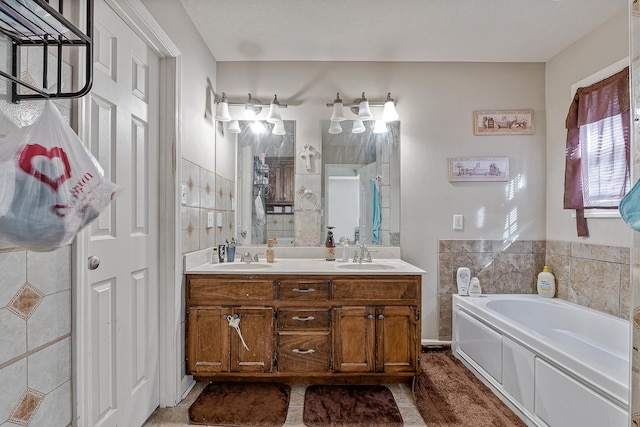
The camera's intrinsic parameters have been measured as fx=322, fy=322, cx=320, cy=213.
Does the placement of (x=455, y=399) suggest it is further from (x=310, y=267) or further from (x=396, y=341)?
(x=310, y=267)

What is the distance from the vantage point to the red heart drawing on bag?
744 millimetres

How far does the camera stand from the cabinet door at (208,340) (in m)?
1.99

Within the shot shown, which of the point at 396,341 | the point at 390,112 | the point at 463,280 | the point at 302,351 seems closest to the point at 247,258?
the point at 302,351

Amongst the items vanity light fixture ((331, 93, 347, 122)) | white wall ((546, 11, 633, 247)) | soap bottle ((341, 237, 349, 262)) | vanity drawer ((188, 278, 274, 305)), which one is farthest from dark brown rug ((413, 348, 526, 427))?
vanity light fixture ((331, 93, 347, 122))

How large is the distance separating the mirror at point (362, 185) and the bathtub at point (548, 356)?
0.85m

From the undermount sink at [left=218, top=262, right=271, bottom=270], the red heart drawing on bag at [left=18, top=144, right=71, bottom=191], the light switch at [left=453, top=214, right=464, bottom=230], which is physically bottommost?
the undermount sink at [left=218, top=262, right=271, bottom=270]

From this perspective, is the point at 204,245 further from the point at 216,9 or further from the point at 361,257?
the point at 216,9

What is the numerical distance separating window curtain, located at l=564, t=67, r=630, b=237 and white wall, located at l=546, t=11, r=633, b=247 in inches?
3.8

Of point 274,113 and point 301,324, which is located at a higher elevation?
point 274,113

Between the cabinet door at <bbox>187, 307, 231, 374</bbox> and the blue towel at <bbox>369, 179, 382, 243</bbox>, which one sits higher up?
the blue towel at <bbox>369, 179, 382, 243</bbox>

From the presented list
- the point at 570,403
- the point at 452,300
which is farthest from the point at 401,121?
the point at 570,403

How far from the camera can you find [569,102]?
2422 mm

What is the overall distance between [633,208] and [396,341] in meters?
1.41

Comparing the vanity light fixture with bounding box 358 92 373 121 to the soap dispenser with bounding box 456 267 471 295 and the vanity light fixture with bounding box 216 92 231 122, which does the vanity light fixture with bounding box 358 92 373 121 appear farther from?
the soap dispenser with bounding box 456 267 471 295
